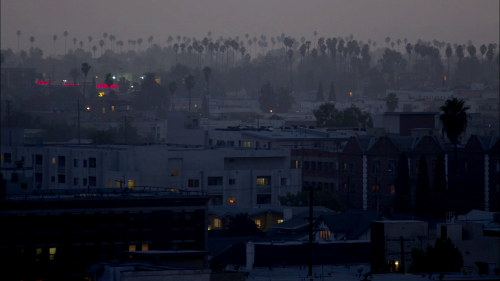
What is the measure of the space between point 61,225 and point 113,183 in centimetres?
1731

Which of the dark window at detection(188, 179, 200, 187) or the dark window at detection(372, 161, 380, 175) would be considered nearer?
the dark window at detection(188, 179, 200, 187)

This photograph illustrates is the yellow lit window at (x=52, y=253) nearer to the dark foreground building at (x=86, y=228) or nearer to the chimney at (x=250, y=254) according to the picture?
the dark foreground building at (x=86, y=228)

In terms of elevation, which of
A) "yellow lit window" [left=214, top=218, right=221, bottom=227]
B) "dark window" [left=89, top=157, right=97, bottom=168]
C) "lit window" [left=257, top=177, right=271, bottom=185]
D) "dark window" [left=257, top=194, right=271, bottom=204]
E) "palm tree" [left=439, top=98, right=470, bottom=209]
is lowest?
"yellow lit window" [left=214, top=218, right=221, bottom=227]

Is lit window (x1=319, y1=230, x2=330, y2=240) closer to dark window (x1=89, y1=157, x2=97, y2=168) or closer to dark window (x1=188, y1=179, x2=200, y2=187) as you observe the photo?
dark window (x1=188, y1=179, x2=200, y2=187)

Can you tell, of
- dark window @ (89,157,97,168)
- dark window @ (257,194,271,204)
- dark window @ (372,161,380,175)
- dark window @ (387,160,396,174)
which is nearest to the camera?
dark window @ (89,157,97,168)

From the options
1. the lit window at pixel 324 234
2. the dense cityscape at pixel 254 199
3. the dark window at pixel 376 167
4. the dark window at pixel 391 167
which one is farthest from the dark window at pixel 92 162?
the lit window at pixel 324 234

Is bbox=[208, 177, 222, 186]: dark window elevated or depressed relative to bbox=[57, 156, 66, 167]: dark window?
depressed

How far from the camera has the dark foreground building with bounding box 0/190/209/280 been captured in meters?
29.0

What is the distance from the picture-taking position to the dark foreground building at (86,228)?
2898 cm

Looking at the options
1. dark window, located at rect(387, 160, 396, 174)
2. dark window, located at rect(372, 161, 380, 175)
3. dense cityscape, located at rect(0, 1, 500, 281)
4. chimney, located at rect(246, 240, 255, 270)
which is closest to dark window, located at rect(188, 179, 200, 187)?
dense cityscape, located at rect(0, 1, 500, 281)

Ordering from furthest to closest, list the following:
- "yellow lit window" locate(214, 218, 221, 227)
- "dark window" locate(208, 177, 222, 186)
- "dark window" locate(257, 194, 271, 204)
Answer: "dark window" locate(257, 194, 271, 204)
"dark window" locate(208, 177, 222, 186)
"yellow lit window" locate(214, 218, 221, 227)

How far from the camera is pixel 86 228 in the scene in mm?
30797

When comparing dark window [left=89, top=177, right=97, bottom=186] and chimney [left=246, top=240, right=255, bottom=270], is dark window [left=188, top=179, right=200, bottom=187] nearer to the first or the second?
dark window [left=89, top=177, right=97, bottom=186]

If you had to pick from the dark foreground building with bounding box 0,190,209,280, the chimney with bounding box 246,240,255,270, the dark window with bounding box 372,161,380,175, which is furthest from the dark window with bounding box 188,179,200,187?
the chimney with bounding box 246,240,255,270
